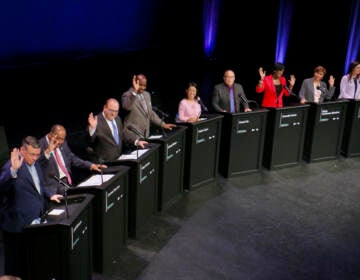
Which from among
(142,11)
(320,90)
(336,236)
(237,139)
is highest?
(142,11)

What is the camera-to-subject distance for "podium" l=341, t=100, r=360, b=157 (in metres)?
7.23

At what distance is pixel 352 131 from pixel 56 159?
15.7 feet

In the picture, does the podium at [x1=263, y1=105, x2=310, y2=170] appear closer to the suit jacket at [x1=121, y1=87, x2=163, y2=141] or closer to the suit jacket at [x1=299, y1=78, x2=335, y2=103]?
the suit jacket at [x1=299, y1=78, x2=335, y2=103]

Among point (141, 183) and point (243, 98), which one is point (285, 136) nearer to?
point (243, 98)

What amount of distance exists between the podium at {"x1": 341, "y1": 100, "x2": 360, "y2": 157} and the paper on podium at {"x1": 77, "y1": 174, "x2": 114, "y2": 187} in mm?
4412

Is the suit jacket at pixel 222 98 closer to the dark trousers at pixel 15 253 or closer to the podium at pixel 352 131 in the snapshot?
the podium at pixel 352 131

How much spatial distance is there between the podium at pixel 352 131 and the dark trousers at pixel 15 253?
17.4ft

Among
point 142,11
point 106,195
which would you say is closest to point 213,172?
point 106,195

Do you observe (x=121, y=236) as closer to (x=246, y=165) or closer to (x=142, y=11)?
(x=246, y=165)

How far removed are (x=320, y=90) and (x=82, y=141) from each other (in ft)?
12.7

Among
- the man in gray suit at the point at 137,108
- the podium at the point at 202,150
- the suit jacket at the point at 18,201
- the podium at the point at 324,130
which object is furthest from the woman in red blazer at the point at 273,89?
the suit jacket at the point at 18,201

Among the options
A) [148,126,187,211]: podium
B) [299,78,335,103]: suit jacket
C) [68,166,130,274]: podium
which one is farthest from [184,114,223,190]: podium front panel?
[299,78,335,103]: suit jacket

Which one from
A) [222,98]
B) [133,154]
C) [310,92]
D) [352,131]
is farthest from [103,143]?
[352,131]

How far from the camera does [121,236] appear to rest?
4.57 meters
